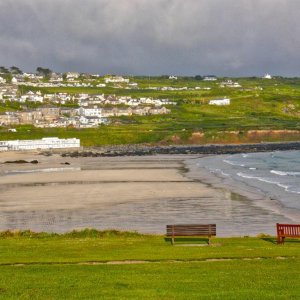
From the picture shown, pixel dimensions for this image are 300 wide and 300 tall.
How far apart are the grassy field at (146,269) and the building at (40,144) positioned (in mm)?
113331

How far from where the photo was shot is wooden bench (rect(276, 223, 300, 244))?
23278mm

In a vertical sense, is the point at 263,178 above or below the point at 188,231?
above

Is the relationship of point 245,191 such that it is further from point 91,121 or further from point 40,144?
point 91,121

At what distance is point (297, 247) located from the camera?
21875mm

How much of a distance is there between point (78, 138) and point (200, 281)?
134779mm

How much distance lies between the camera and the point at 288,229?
24.8 m

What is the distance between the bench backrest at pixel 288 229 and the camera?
77.1 ft

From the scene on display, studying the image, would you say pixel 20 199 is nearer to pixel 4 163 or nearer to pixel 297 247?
pixel 297 247

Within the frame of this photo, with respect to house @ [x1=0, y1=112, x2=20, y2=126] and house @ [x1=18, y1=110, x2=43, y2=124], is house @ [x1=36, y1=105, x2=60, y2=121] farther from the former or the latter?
house @ [x1=0, y1=112, x2=20, y2=126]

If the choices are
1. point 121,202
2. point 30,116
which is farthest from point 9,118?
point 121,202

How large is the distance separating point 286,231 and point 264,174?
4918 centimetres

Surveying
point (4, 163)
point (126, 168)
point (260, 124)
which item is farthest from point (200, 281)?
point (260, 124)

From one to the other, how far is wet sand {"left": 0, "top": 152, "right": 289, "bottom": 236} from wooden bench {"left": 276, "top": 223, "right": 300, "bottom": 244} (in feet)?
29.1

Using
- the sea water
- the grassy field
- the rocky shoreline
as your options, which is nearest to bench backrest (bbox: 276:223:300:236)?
the grassy field
